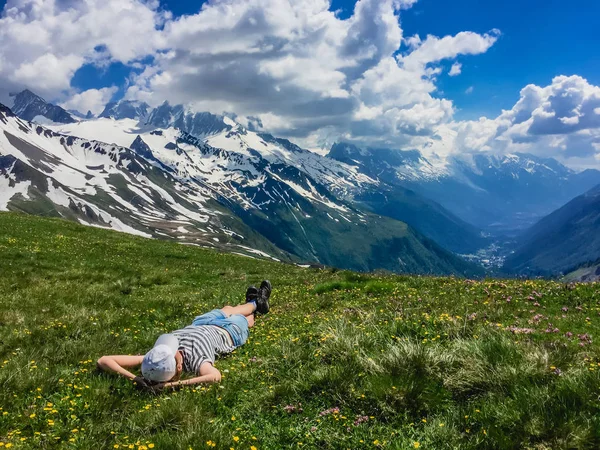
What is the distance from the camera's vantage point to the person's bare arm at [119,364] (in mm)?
7684

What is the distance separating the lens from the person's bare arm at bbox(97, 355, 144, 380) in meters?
7.68

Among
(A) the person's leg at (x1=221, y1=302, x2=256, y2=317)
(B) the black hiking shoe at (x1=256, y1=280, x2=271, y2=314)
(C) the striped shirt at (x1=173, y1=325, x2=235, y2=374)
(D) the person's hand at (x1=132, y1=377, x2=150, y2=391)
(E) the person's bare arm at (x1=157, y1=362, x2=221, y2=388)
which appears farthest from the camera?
(B) the black hiking shoe at (x1=256, y1=280, x2=271, y2=314)

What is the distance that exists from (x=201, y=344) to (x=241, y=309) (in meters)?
3.77

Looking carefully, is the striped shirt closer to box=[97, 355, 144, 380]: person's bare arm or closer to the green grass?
the green grass

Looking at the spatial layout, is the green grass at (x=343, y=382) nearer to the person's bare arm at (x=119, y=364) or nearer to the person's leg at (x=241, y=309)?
the person's bare arm at (x=119, y=364)

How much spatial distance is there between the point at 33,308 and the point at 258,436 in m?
11.2

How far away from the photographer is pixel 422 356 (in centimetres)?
711

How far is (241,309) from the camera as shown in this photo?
12.7 metres

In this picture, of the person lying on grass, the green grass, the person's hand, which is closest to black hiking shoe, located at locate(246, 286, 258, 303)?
the green grass

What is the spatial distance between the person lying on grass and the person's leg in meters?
0.70

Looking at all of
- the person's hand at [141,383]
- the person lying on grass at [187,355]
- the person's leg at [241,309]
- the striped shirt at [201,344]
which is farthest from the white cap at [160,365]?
the person's leg at [241,309]

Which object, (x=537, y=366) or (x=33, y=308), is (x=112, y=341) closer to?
(x=33, y=308)

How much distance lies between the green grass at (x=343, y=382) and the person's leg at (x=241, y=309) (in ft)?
2.19

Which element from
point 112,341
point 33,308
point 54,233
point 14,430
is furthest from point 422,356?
point 54,233
